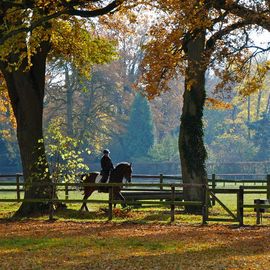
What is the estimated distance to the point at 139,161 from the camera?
8481cm

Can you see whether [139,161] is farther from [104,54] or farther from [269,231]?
[269,231]

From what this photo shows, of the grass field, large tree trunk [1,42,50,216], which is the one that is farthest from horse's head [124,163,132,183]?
large tree trunk [1,42,50,216]

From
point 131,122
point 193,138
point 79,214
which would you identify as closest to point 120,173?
point 79,214

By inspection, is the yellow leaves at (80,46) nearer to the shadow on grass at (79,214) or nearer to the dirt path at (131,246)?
the shadow on grass at (79,214)

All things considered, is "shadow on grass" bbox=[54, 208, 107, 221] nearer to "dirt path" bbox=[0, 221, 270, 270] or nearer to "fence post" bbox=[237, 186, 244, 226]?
"dirt path" bbox=[0, 221, 270, 270]

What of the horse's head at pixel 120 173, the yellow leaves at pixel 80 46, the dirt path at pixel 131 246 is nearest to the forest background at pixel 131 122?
the yellow leaves at pixel 80 46

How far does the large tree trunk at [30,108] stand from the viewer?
2669 cm

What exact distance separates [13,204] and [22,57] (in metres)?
11.0

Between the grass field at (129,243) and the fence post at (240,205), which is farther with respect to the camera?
the fence post at (240,205)

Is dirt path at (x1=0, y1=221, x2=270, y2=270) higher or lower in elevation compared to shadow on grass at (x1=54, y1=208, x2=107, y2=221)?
lower

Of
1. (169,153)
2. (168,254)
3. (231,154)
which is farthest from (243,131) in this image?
(168,254)

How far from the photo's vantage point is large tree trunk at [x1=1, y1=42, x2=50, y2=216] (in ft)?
87.6

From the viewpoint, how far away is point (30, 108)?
26969 mm

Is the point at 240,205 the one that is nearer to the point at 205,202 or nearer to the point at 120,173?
the point at 205,202
